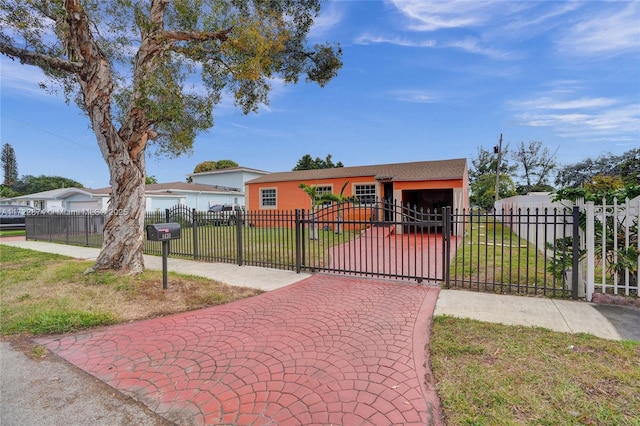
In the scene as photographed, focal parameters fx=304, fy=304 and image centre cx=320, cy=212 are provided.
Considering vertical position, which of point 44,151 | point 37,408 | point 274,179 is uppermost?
point 44,151

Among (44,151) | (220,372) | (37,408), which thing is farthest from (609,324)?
(44,151)

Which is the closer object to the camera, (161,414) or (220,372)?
(161,414)

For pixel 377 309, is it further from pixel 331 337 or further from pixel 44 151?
pixel 44 151

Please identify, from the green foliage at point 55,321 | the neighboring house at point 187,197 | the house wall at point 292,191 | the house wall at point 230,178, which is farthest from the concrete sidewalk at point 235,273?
the house wall at point 230,178

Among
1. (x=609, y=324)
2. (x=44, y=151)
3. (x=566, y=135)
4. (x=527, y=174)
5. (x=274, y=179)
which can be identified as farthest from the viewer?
(x=527, y=174)

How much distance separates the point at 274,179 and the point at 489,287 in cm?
1811

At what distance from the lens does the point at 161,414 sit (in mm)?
2492

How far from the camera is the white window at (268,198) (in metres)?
22.3

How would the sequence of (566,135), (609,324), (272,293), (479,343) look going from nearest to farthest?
(479,343), (609,324), (272,293), (566,135)

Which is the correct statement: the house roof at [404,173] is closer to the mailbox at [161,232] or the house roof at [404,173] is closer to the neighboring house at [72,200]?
the mailbox at [161,232]

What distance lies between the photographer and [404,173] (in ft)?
58.9

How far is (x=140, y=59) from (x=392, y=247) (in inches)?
389

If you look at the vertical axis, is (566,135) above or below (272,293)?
above

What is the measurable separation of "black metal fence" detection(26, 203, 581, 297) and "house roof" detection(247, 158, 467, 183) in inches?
188
